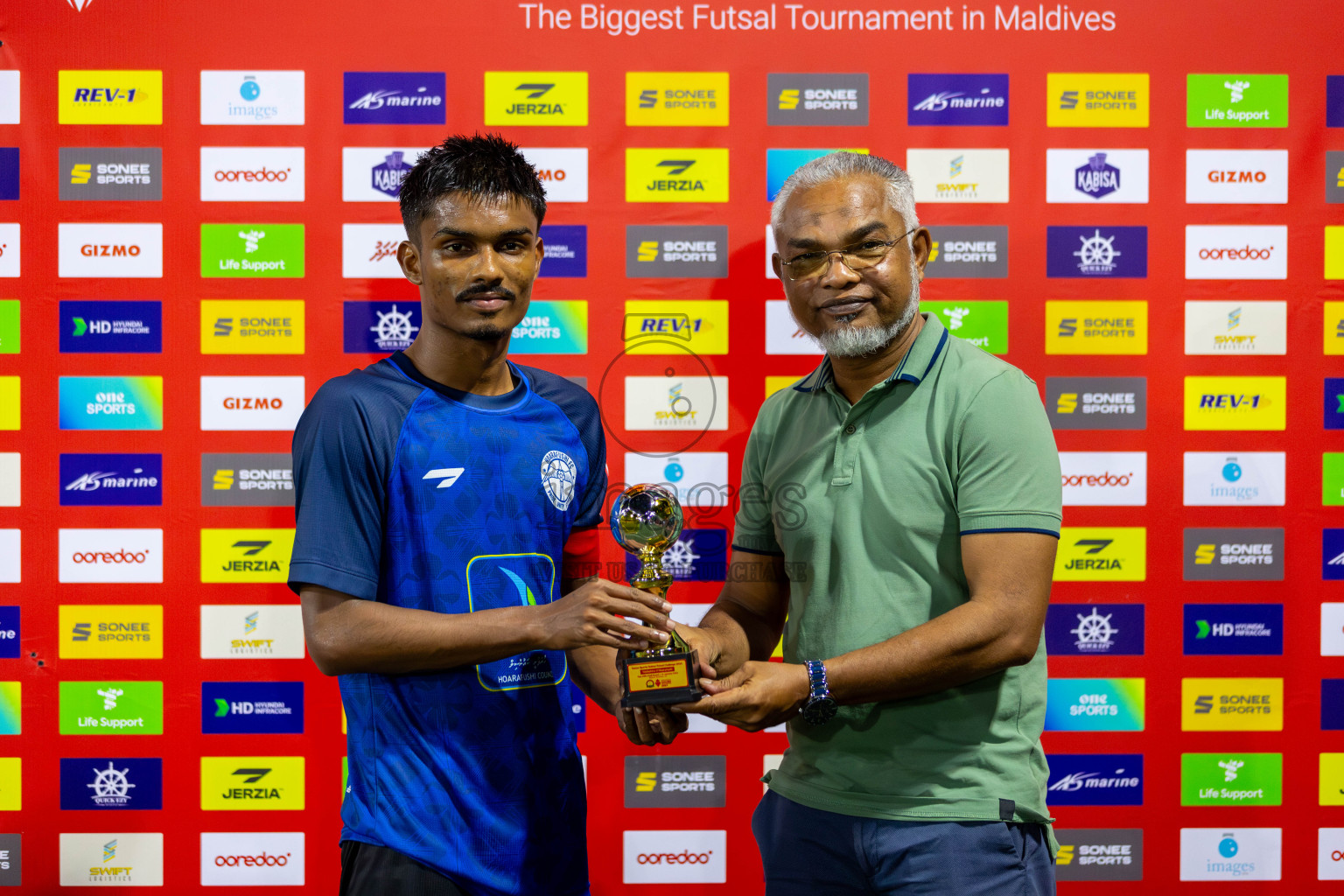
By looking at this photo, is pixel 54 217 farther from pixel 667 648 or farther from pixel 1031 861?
pixel 1031 861

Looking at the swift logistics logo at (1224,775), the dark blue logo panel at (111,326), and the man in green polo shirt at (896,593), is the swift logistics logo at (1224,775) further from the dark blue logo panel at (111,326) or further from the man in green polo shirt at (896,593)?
the dark blue logo panel at (111,326)

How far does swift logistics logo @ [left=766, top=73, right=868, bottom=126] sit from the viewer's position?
247cm

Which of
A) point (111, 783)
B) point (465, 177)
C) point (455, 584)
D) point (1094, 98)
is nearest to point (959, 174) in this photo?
point (1094, 98)

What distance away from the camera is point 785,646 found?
1.74m

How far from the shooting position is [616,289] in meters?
2.49

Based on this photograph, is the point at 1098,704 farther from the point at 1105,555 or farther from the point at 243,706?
the point at 243,706

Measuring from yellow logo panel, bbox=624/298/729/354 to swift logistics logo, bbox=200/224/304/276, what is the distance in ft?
3.27

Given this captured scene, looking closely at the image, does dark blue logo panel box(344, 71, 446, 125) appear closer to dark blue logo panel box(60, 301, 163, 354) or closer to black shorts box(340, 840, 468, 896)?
dark blue logo panel box(60, 301, 163, 354)

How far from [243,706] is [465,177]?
1.82m

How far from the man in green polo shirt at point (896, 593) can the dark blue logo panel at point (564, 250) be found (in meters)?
0.91

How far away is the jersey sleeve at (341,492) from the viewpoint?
143cm

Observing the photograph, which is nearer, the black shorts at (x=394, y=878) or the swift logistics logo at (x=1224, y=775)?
the black shorts at (x=394, y=878)

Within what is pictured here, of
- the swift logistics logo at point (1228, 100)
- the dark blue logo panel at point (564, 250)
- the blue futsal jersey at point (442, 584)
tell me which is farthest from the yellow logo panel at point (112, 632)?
the swift logistics logo at point (1228, 100)

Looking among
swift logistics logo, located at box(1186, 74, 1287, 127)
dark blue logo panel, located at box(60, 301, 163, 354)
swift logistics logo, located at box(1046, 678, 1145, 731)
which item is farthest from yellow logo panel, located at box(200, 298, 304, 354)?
swift logistics logo, located at box(1186, 74, 1287, 127)
